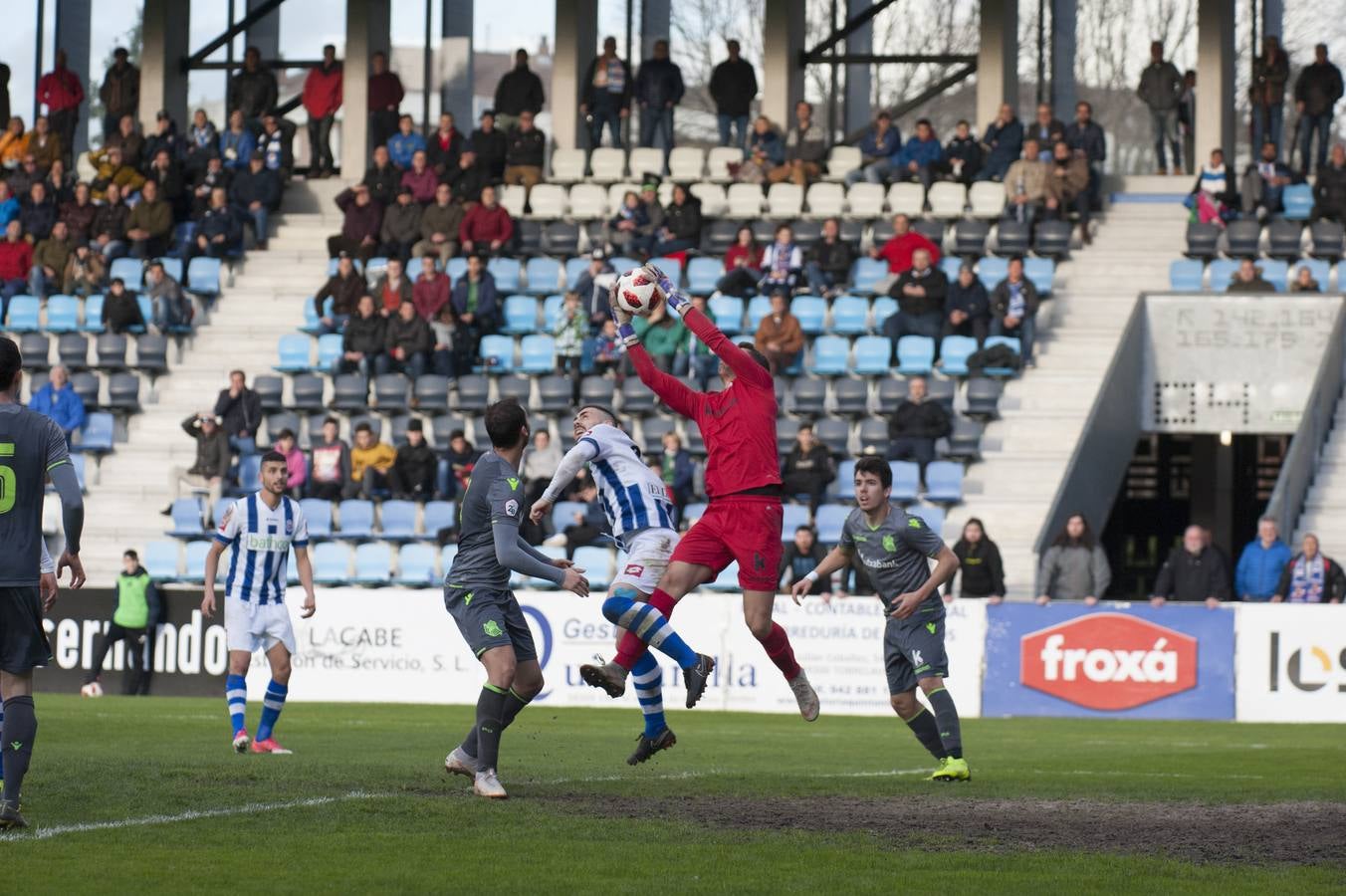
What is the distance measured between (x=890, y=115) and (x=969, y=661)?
13.4m

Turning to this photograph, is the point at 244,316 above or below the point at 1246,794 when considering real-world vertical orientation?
above

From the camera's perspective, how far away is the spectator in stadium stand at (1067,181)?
3023 centimetres

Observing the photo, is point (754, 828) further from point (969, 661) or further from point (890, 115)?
point (890, 115)

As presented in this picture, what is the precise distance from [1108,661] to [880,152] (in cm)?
1192

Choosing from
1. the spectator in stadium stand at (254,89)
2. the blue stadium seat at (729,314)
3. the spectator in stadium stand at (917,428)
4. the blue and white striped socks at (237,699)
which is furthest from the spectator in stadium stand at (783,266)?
the blue and white striped socks at (237,699)

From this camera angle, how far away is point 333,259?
1267 inches

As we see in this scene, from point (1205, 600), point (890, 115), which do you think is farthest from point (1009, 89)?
point (1205, 600)

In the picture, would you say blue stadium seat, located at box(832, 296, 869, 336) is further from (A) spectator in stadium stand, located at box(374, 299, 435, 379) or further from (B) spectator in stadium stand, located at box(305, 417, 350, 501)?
(B) spectator in stadium stand, located at box(305, 417, 350, 501)

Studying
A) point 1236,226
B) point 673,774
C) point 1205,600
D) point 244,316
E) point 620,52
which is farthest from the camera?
point 620,52

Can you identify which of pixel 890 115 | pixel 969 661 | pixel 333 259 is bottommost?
pixel 969 661

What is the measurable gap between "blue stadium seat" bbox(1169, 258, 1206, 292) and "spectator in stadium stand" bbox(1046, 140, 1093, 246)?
5.91 ft

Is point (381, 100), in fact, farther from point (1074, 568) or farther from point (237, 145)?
point (1074, 568)

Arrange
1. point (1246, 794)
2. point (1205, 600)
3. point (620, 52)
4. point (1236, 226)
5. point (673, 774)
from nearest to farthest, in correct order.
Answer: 1. point (1246, 794)
2. point (673, 774)
3. point (1205, 600)
4. point (1236, 226)
5. point (620, 52)

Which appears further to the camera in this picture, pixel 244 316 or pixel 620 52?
pixel 620 52
